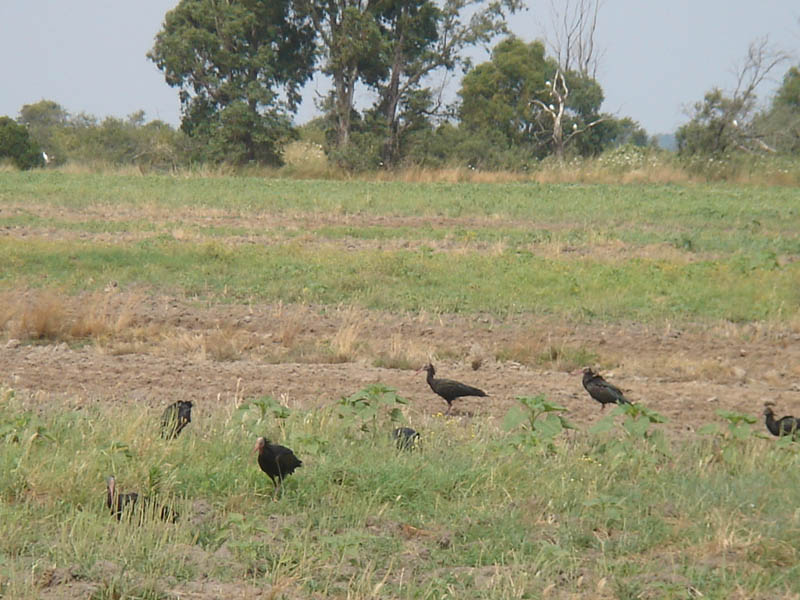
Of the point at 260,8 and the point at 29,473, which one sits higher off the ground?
the point at 260,8

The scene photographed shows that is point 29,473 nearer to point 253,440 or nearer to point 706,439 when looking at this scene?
point 253,440

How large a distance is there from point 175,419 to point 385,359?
11.9 ft

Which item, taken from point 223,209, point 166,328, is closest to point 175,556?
point 166,328

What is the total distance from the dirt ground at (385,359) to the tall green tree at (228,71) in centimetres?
2559

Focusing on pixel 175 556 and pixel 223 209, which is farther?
A: pixel 223 209

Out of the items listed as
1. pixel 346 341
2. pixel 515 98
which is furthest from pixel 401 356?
pixel 515 98

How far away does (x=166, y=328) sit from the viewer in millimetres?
11664

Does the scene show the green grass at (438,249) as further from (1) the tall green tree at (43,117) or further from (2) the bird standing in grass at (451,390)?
(1) the tall green tree at (43,117)

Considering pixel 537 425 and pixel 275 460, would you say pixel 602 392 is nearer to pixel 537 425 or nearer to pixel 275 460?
pixel 537 425

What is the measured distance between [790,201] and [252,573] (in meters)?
23.5

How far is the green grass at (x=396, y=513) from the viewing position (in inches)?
186

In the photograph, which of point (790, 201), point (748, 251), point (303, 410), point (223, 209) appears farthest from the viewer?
point (790, 201)

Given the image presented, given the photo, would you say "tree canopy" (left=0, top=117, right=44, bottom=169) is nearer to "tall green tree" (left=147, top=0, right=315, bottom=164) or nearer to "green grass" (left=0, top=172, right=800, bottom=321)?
"tall green tree" (left=147, top=0, right=315, bottom=164)

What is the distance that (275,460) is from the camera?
5730 millimetres
